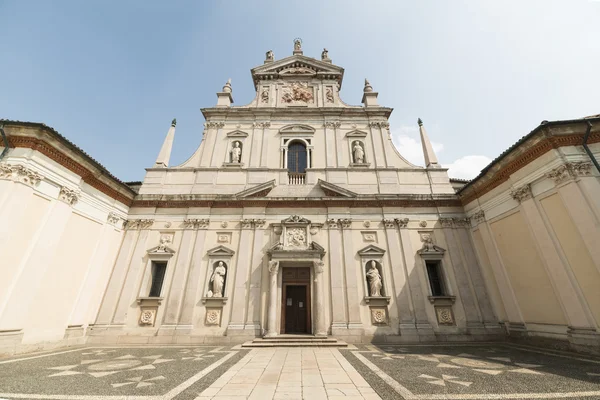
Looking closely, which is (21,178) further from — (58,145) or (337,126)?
(337,126)

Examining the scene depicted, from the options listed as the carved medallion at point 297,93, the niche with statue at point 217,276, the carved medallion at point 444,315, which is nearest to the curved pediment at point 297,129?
the carved medallion at point 297,93

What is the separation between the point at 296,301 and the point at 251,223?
15.4ft

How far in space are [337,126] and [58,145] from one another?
14.2m

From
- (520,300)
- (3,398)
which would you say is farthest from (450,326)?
(3,398)

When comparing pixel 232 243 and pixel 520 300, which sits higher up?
pixel 232 243

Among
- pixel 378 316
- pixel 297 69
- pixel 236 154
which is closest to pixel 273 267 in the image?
pixel 378 316

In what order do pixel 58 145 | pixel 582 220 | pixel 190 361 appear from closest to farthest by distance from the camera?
pixel 190 361 < pixel 582 220 < pixel 58 145

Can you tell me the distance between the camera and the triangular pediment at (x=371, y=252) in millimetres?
12609

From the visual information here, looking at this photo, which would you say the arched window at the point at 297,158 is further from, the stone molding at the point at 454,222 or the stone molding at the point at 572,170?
the stone molding at the point at 572,170

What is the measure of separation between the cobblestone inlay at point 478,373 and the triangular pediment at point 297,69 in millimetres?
18110

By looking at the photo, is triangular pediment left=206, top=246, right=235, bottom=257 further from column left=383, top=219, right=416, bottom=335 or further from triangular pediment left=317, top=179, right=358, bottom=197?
column left=383, top=219, right=416, bottom=335

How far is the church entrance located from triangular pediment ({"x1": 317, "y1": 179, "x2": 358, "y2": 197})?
4.38m

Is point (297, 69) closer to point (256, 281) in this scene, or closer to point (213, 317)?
point (256, 281)

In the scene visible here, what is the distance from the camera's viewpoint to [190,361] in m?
7.40
